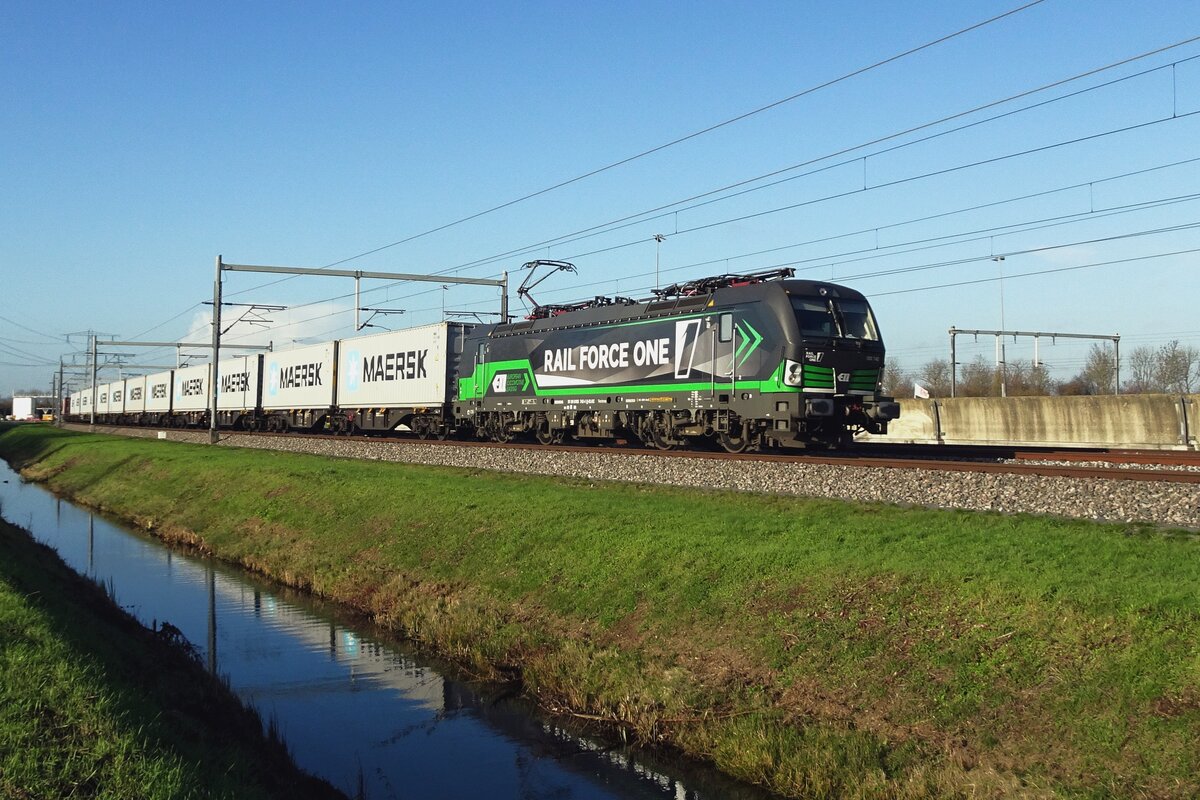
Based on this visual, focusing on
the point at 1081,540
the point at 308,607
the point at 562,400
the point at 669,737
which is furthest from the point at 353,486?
the point at 1081,540

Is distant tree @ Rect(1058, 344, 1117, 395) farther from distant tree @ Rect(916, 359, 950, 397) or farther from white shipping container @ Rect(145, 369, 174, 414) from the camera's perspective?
white shipping container @ Rect(145, 369, 174, 414)

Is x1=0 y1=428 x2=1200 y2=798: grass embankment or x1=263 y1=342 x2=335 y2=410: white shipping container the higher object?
x1=263 y1=342 x2=335 y2=410: white shipping container

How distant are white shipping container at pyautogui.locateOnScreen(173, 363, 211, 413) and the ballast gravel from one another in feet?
134

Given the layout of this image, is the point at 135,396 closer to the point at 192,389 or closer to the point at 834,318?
the point at 192,389

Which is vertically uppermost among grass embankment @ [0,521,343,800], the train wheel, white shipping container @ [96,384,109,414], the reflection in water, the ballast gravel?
white shipping container @ [96,384,109,414]

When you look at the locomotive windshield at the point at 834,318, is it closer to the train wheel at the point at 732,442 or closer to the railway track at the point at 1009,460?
the railway track at the point at 1009,460

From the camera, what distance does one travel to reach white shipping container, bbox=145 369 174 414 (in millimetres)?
69562

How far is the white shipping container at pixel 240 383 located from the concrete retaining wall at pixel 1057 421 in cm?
3356

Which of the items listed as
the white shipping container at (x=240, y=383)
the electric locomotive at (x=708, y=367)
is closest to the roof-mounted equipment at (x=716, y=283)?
the electric locomotive at (x=708, y=367)

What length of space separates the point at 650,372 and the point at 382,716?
49.3 ft

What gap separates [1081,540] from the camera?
1012 centimetres

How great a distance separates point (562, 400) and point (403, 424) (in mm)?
14187

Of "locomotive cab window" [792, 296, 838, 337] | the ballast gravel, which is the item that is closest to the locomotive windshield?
"locomotive cab window" [792, 296, 838, 337]

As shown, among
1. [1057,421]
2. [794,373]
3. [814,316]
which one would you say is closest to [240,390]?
[1057,421]
